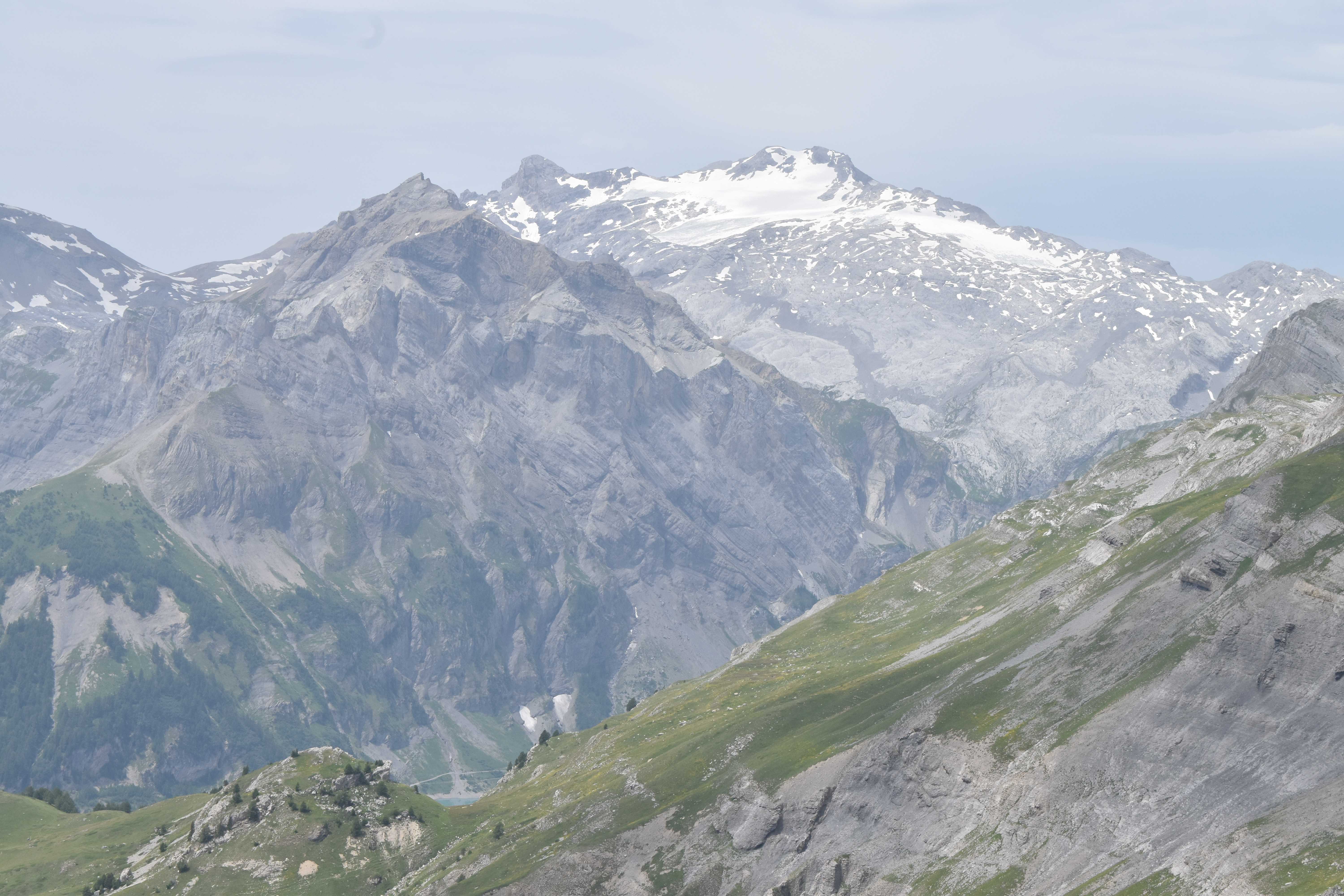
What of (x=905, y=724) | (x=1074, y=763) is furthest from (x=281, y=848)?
(x=1074, y=763)

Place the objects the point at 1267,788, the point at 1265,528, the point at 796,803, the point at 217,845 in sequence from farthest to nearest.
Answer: the point at 217,845
the point at 796,803
the point at 1265,528
the point at 1267,788

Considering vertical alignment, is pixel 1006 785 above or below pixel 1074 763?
below

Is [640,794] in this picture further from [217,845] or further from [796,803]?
[217,845]

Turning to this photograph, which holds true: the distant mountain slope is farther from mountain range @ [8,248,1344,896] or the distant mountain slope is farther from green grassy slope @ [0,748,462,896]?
green grassy slope @ [0,748,462,896]

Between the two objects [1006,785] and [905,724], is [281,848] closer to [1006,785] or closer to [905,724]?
[905,724]

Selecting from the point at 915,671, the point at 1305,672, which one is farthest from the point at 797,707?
the point at 1305,672

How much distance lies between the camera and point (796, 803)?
534 ft

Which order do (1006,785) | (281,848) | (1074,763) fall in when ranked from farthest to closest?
Answer: (281,848), (1006,785), (1074,763)

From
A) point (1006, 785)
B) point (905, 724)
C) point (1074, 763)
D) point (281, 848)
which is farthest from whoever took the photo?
point (281, 848)

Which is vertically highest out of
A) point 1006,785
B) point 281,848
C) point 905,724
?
point 905,724

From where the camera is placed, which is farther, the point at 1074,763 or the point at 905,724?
the point at 905,724

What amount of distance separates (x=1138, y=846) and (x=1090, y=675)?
31.1 meters

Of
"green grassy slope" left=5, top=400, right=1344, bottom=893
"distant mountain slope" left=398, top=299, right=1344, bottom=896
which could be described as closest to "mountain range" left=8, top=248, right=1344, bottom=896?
"distant mountain slope" left=398, top=299, right=1344, bottom=896

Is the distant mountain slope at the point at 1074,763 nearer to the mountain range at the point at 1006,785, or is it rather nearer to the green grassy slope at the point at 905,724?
the mountain range at the point at 1006,785
